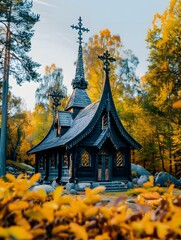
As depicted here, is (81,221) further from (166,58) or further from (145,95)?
(145,95)

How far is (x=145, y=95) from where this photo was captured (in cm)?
2797

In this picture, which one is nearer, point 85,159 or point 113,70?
point 85,159

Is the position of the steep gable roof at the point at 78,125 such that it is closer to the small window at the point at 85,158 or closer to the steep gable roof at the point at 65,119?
the steep gable roof at the point at 65,119

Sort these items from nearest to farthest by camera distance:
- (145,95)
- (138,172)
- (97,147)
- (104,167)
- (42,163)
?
(97,147), (104,167), (138,172), (42,163), (145,95)

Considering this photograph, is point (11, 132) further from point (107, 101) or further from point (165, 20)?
point (165, 20)

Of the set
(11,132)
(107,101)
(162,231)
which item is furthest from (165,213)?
(11,132)

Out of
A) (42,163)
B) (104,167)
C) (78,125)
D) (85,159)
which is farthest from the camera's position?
(42,163)

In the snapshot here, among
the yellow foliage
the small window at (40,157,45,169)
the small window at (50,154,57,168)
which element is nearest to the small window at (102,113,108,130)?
the small window at (50,154,57,168)

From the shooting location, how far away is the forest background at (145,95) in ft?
63.5

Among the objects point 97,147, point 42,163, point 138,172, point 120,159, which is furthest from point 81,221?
point 42,163

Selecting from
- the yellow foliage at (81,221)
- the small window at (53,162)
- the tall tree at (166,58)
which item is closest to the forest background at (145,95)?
the tall tree at (166,58)

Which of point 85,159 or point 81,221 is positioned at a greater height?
point 81,221

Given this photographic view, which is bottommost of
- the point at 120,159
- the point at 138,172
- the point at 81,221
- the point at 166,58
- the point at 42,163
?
the point at 138,172

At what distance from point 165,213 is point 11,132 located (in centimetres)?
3813
